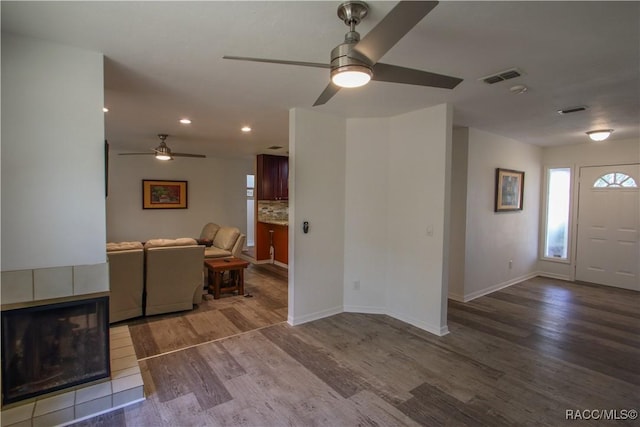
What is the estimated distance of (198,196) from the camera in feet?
25.5

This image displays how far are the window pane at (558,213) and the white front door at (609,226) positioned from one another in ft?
0.74

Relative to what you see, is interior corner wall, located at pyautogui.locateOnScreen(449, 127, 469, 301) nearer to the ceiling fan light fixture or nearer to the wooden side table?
the wooden side table

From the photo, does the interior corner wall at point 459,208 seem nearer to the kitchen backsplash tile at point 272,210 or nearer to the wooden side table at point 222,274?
the wooden side table at point 222,274

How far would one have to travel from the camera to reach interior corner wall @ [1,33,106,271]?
194 cm

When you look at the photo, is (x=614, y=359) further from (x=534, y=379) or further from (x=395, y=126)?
(x=395, y=126)

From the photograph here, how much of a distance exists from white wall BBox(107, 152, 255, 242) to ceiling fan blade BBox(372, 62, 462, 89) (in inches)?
269

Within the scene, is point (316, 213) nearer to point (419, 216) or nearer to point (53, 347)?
point (419, 216)

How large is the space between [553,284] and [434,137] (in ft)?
13.2

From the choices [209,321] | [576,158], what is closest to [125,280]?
[209,321]

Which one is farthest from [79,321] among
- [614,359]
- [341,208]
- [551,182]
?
[551,182]

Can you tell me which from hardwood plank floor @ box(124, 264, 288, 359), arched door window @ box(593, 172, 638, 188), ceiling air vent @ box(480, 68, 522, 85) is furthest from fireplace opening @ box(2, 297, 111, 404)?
arched door window @ box(593, 172, 638, 188)

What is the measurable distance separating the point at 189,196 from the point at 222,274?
3608mm

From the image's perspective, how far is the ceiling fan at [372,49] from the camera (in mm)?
1175

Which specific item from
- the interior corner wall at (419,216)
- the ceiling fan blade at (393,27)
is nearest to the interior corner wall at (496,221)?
the interior corner wall at (419,216)
